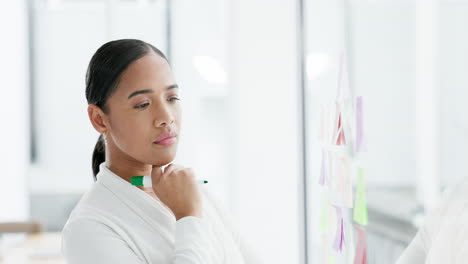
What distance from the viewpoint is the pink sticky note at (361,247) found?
3.60 ft

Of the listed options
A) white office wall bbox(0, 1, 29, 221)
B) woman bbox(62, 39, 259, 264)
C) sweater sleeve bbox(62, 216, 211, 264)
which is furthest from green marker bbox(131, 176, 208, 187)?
white office wall bbox(0, 1, 29, 221)

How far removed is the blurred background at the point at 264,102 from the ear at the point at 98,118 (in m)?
0.45

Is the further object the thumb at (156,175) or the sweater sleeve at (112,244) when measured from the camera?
the thumb at (156,175)

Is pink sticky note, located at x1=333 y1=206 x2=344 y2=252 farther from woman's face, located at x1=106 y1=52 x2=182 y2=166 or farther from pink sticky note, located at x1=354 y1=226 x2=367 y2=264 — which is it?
woman's face, located at x1=106 y1=52 x2=182 y2=166

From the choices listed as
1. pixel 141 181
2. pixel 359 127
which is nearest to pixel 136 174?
pixel 141 181

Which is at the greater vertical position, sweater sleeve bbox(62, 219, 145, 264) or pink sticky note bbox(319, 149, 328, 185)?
pink sticky note bbox(319, 149, 328, 185)

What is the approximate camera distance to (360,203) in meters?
1.09

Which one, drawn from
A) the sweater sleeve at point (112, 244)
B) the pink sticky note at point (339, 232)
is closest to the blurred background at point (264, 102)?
the pink sticky note at point (339, 232)

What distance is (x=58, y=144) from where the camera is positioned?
4527 mm

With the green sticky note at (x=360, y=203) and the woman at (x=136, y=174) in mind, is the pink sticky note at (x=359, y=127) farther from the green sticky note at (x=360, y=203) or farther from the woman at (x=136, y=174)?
the woman at (x=136, y=174)

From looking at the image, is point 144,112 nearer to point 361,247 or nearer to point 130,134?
point 130,134

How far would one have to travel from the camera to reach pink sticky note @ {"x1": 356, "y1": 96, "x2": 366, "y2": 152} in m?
1.02

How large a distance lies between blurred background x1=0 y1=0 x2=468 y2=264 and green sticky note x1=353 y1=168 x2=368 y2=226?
3cm

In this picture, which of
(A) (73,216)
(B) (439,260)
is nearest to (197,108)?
(A) (73,216)
